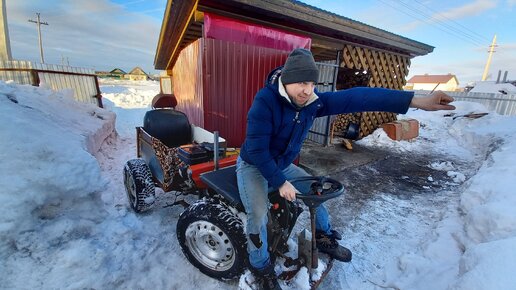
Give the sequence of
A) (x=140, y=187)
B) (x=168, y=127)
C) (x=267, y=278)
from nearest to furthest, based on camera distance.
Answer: (x=267, y=278), (x=140, y=187), (x=168, y=127)

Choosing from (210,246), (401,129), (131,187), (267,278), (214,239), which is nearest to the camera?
(267,278)

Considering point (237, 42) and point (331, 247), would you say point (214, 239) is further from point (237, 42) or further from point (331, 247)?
point (237, 42)

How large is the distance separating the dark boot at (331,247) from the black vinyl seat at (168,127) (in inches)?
98.7

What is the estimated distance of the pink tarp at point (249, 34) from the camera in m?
3.84

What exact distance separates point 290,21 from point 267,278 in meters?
4.70

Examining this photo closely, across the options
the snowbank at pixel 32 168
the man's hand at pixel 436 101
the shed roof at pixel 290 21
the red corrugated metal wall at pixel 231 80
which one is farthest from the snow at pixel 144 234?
the shed roof at pixel 290 21

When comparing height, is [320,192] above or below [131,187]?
above

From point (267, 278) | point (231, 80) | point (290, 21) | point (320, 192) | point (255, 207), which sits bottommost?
point (267, 278)

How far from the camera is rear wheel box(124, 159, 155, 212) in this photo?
284 cm

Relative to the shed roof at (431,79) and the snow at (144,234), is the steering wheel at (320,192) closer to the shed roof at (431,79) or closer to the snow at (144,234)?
the snow at (144,234)

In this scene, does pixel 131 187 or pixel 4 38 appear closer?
pixel 131 187

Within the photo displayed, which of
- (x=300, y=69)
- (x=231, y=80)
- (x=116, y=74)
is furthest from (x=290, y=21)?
(x=116, y=74)

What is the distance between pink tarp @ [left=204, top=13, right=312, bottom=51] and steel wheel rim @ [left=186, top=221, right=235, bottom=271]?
3172mm

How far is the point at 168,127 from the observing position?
11.3 feet
